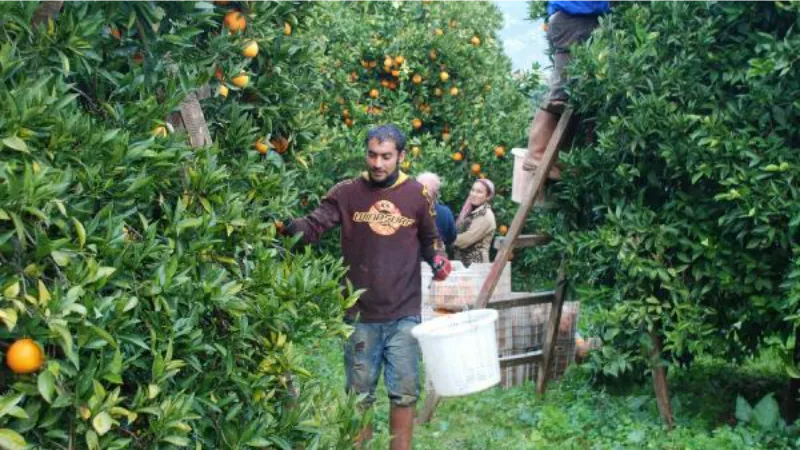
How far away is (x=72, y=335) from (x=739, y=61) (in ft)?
15.0

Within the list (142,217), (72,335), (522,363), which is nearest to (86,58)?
(142,217)

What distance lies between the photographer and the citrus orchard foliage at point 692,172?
244 inches

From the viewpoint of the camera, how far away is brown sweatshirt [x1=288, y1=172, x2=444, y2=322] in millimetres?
5668

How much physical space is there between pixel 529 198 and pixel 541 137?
1.38 ft

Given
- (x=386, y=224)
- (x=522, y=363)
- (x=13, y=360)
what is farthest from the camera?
(x=522, y=363)

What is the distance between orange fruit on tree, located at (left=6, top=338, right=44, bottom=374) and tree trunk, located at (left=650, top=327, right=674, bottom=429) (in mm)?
4875

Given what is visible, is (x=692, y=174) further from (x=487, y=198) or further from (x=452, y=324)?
Result: (x=487, y=198)

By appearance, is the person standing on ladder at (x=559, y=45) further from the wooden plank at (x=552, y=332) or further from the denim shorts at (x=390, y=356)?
the denim shorts at (x=390, y=356)

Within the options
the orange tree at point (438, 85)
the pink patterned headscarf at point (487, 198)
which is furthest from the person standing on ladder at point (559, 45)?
the orange tree at point (438, 85)

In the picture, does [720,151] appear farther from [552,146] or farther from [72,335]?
[72,335]

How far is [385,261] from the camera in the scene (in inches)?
223

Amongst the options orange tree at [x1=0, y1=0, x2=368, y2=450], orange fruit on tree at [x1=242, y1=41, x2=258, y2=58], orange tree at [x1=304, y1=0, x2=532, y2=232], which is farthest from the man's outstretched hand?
orange tree at [x1=304, y1=0, x2=532, y2=232]

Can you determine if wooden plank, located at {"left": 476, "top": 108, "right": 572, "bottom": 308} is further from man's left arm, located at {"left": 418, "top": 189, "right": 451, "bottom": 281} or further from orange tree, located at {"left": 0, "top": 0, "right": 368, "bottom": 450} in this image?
orange tree, located at {"left": 0, "top": 0, "right": 368, "bottom": 450}

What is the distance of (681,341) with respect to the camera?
6703mm
